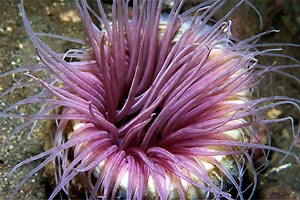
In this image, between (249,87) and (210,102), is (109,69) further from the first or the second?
(249,87)

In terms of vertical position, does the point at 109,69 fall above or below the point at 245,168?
above

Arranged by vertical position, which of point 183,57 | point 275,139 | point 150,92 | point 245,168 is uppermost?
point 183,57

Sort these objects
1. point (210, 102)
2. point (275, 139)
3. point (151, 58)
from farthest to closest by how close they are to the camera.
Result: 1. point (275, 139)
2. point (151, 58)
3. point (210, 102)

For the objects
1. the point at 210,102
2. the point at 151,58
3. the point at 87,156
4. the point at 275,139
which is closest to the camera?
the point at 87,156

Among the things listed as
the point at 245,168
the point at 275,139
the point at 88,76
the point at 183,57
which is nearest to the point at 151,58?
the point at 183,57

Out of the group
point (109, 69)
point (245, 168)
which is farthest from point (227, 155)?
point (109, 69)

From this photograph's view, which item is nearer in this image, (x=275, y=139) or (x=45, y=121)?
Result: (x=45, y=121)

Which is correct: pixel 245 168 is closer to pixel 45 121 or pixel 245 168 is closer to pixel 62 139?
pixel 62 139
